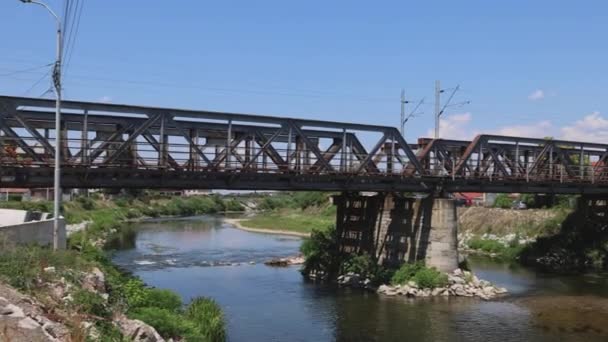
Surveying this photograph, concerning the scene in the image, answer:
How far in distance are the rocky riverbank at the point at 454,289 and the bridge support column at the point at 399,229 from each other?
1.10 meters

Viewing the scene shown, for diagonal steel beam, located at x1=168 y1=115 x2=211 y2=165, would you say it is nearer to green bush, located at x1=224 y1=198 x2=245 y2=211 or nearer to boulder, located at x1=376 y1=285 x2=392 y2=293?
boulder, located at x1=376 y1=285 x2=392 y2=293

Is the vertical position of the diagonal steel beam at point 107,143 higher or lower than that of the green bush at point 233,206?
higher

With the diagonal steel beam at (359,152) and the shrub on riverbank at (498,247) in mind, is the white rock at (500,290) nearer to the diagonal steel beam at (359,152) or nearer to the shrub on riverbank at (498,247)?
the diagonal steel beam at (359,152)

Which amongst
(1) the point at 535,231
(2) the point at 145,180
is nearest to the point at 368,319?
(2) the point at 145,180

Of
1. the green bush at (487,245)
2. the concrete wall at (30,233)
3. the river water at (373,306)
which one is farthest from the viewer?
the green bush at (487,245)

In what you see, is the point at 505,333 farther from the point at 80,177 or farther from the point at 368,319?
the point at 80,177

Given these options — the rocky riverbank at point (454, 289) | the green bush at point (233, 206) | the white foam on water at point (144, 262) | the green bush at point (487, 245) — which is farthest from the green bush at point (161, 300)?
the green bush at point (233, 206)

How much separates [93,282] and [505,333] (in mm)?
18187

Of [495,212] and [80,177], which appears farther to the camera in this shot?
[495,212]

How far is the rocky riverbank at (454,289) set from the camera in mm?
37144

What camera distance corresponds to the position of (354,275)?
1604 inches

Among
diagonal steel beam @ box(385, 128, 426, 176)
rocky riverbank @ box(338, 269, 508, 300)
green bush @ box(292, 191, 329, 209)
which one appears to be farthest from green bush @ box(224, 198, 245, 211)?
rocky riverbank @ box(338, 269, 508, 300)

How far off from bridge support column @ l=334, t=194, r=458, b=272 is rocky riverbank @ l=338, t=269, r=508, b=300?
1.10 meters

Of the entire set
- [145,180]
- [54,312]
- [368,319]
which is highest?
[145,180]
